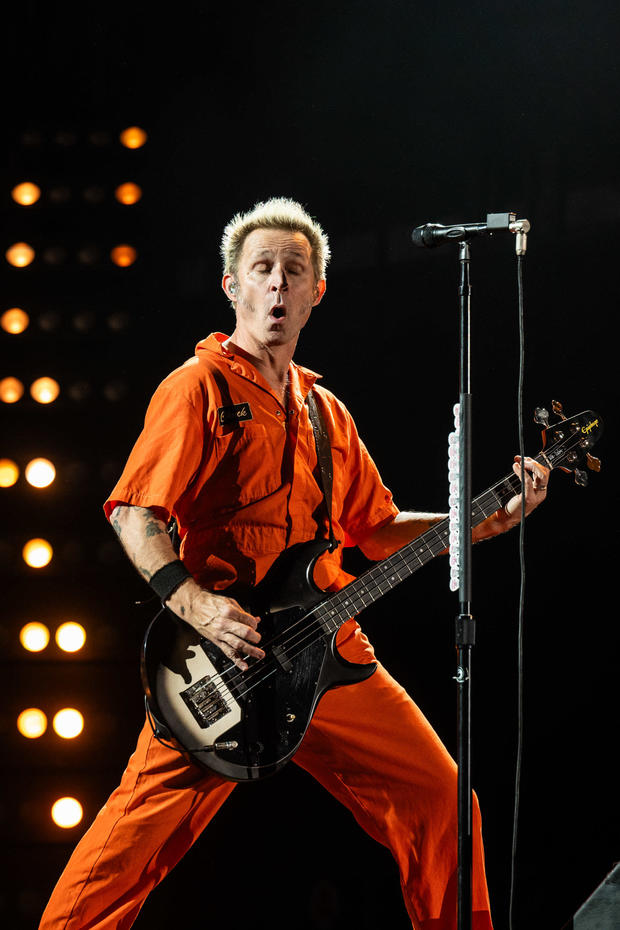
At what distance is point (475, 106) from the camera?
338 centimetres

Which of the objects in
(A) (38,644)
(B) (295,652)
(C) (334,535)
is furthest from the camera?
(A) (38,644)

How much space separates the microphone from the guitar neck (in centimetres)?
79

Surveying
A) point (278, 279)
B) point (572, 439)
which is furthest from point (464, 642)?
point (278, 279)

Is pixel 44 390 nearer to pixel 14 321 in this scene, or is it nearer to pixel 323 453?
pixel 14 321

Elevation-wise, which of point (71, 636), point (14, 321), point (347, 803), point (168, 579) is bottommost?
point (347, 803)

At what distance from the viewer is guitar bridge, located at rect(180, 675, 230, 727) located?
7.98ft

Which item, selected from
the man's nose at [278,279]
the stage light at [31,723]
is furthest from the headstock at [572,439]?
the stage light at [31,723]

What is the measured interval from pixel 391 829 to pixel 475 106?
2.45 metres

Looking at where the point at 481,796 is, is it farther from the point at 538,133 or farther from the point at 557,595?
the point at 538,133

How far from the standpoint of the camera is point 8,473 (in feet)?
10.3

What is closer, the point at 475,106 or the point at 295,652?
the point at 295,652

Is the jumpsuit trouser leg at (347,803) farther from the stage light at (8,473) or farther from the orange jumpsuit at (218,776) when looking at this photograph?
the stage light at (8,473)

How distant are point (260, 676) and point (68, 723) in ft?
3.15

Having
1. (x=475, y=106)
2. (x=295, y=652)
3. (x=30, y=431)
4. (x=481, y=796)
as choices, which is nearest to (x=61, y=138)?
(x=30, y=431)
